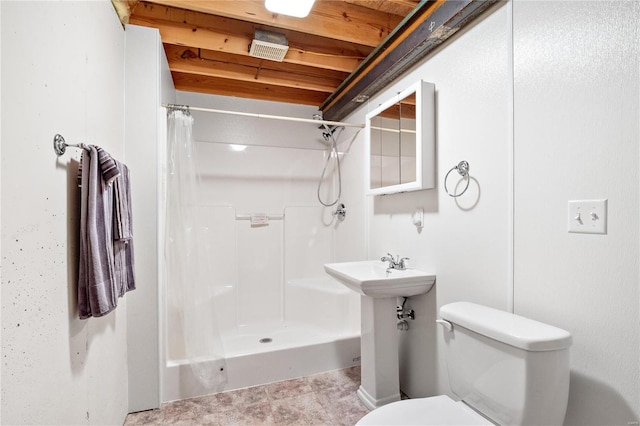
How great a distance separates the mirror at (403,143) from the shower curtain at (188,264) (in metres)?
1.27

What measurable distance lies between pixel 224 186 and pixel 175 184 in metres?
0.84

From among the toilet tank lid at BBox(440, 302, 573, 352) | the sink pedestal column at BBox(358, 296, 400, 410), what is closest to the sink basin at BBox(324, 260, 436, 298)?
the sink pedestal column at BBox(358, 296, 400, 410)

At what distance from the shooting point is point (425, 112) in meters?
1.78

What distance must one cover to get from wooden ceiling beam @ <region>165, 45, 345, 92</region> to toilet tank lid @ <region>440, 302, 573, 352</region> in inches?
87.2

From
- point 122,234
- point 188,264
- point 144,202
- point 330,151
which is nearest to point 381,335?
point 188,264

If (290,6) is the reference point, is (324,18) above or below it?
above

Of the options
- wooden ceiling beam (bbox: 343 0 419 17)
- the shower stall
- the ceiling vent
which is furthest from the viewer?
the shower stall

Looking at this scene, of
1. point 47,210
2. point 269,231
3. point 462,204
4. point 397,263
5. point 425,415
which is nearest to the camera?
point 47,210

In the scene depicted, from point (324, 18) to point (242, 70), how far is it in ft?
2.85

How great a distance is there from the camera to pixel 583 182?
1064 millimetres

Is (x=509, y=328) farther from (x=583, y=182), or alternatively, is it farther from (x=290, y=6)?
(x=290, y=6)

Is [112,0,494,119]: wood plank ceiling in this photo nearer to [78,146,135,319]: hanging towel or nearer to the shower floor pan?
[78,146,135,319]: hanging towel

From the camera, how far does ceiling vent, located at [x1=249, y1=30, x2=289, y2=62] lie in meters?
2.09

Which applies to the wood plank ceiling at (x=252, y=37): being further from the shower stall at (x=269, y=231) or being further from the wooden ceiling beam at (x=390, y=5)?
the shower stall at (x=269, y=231)
